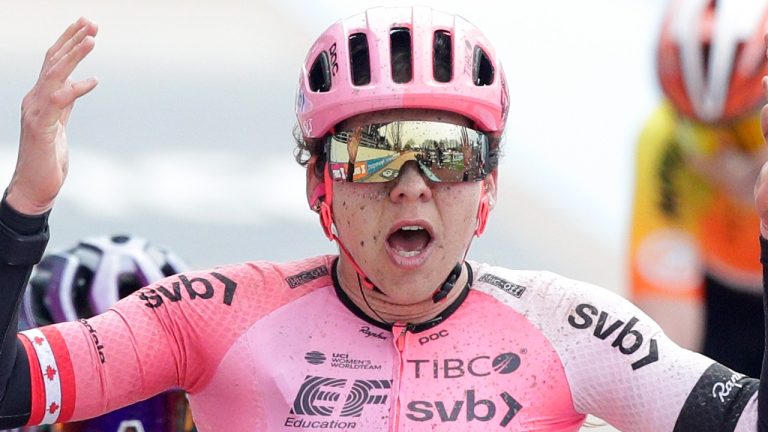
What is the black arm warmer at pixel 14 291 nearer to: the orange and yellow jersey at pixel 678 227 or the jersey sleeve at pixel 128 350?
the jersey sleeve at pixel 128 350

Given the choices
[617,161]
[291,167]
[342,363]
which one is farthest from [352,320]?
[617,161]

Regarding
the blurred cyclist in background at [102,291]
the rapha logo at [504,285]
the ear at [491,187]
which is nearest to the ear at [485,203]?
the ear at [491,187]

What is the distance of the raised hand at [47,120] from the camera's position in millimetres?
1966

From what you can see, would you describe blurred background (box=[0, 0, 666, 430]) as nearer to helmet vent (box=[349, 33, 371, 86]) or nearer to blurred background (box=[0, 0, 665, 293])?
blurred background (box=[0, 0, 665, 293])

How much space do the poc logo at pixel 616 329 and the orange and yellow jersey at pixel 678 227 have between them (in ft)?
4.47

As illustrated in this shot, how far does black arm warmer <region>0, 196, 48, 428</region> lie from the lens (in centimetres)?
199

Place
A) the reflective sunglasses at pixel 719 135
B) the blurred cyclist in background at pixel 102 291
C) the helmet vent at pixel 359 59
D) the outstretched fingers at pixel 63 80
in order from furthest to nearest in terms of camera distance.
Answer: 1. the reflective sunglasses at pixel 719 135
2. the blurred cyclist in background at pixel 102 291
3. the helmet vent at pixel 359 59
4. the outstretched fingers at pixel 63 80

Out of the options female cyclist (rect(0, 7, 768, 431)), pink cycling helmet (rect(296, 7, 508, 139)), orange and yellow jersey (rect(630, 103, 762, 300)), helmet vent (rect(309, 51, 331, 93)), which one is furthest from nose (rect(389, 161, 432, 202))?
orange and yellow jersey (rect(630, 103, 762, 300))

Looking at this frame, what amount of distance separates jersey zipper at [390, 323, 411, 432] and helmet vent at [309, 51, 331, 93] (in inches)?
16.8

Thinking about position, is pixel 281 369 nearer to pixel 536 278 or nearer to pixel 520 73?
pixel 536 278

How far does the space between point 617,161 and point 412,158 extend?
4.83ft

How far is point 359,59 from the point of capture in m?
2.33

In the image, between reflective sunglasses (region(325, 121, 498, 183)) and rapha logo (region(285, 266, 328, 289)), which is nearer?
reflective sunglasses (region(325, 121, 498, 183))

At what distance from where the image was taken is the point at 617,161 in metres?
3.54
